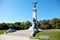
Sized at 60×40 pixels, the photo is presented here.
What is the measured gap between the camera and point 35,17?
1219 inches

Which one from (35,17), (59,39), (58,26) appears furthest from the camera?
(58,26)

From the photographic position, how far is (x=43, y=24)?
47625mm

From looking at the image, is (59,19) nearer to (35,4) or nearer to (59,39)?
(35,4)

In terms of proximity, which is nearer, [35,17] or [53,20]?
[35,17]

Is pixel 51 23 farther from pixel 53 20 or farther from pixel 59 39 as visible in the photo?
pixel 59 39

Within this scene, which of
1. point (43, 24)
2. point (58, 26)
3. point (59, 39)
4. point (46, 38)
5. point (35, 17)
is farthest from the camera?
point (43, 24)

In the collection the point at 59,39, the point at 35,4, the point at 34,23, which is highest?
the point at 35,4

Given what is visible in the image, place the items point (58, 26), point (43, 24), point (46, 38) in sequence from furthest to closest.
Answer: point (43, 24), point (58, 26), point (46, 38)

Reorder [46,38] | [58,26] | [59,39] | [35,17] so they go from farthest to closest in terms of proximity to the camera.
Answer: [58,26] → [35,17] → [59,39] → [46,38]

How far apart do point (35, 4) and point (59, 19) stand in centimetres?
1704

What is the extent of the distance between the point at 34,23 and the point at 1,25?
58.5 feet

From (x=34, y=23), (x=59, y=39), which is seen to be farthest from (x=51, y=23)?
(x=59, y=39)

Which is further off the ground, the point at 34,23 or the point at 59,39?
the point at 34,23

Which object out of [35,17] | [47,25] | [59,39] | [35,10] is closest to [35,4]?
[35,10]
